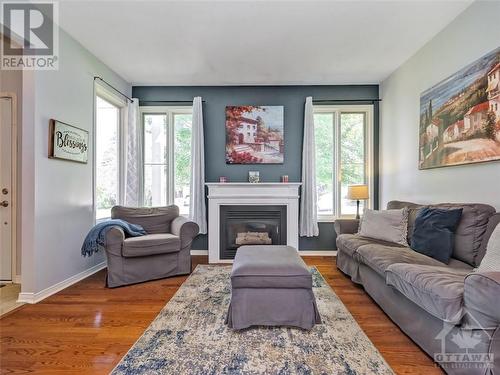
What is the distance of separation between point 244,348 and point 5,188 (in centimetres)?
308

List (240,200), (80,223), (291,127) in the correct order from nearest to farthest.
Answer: (80,223)
(240,200)
(291,127)

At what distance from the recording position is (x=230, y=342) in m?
1.93

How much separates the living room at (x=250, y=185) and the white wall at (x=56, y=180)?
0.02 metres

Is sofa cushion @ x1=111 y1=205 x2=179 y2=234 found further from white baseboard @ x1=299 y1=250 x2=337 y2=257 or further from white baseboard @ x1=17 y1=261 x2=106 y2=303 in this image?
white baseboard @ x1=299 y1=250 x2=337 y2=257

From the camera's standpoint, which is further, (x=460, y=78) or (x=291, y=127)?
(x=291, y=127)

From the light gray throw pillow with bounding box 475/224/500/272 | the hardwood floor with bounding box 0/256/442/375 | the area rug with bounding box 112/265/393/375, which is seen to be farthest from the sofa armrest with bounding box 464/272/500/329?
the area rug with bounding box 112/265/393/375

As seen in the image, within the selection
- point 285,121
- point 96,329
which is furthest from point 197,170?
point 96,329

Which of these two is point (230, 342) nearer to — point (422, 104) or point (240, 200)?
point (240, 200)

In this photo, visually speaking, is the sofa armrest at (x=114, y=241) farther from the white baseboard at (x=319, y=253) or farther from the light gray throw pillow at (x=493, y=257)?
the light gray throw pillow at (x=493, y=257)

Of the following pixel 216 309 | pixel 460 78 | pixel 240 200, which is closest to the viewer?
pixel 216 309

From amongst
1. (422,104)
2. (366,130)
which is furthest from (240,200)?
(422,104)

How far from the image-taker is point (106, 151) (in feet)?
13.2

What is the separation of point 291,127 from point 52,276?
11.9 ft

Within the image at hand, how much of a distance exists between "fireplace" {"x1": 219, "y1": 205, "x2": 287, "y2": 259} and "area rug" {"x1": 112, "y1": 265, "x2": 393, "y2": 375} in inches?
69.3
